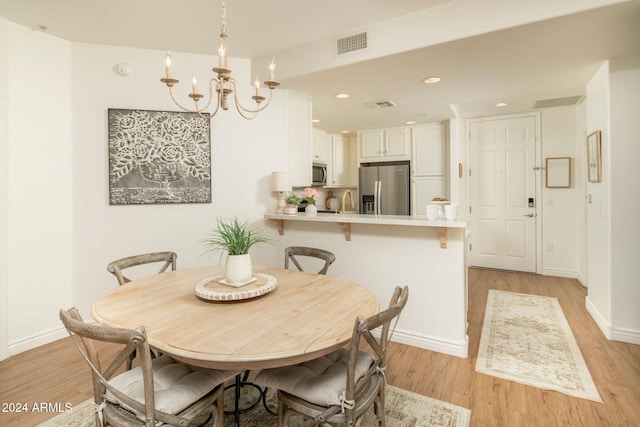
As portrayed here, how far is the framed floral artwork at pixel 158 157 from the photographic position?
10.1 ft

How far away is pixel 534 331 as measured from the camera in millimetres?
2994

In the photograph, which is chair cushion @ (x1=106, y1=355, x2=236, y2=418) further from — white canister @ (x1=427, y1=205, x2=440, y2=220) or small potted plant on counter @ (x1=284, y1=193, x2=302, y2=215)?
small potted plant on counter @ (x1=284, y1=193, x2=302, y2=215)

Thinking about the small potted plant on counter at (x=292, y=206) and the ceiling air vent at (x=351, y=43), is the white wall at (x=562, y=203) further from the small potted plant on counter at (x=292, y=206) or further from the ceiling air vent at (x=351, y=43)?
the small potted plant on counter at (x=292, y=206)

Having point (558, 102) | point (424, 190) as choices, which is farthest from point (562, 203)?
point (424, 190)

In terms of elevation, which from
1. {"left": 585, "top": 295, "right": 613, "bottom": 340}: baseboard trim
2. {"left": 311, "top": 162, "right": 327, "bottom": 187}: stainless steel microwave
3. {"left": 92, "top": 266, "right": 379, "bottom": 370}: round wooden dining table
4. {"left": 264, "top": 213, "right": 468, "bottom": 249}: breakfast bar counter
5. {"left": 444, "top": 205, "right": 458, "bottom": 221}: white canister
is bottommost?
{"left": 585, "top": 295, "right": 613, "bottom": 340}: baseboard trim

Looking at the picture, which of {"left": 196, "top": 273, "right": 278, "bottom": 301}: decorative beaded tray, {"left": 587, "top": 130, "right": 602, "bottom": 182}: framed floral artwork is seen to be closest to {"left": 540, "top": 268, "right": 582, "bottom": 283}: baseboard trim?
{"left": 587, "top": 130, "right": 602, "bottom": 182}: framed floral artwork

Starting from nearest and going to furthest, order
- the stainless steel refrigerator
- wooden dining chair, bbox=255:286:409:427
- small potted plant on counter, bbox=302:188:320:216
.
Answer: wooden dining chair, bbox=255:286:409:427, small potted plant on counter, bbox=302:188:320:216, the stainless steel refrigerator

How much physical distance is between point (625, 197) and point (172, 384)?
11.7 feet

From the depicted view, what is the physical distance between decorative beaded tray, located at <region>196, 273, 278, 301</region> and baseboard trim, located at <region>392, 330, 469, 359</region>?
1.50 m

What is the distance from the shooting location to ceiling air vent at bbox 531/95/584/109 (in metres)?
4.14

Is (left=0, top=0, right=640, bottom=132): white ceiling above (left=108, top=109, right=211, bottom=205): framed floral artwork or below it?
above

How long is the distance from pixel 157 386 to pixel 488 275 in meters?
4.74

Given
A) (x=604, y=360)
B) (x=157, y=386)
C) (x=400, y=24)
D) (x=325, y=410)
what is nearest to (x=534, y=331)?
(x=604, y=360)

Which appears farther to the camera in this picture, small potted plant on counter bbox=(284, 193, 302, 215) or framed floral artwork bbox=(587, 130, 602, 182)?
small potted plant on counter bbox=(284, 193, 302, 215)
